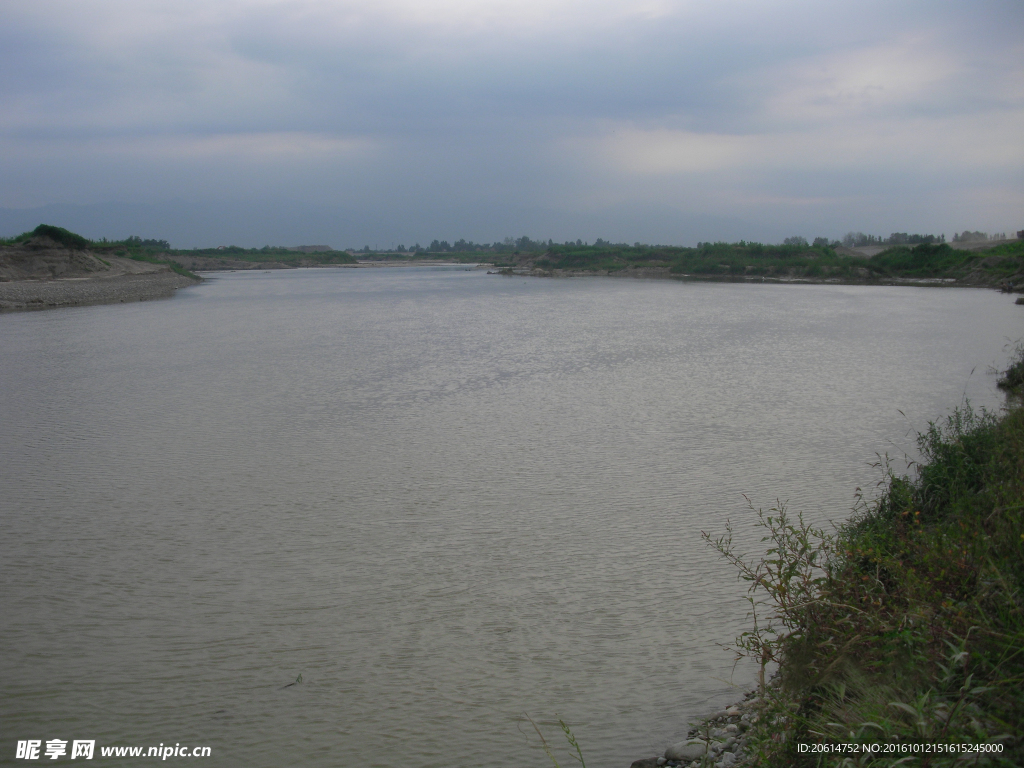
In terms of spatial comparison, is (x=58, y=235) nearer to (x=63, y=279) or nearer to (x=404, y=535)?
(x=63, y=279)

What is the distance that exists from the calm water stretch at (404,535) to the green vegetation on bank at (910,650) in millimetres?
671

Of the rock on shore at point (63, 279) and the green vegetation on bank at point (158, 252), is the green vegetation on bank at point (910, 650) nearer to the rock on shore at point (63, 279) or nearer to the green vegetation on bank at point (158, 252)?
the rock on shore at point (63, 279)

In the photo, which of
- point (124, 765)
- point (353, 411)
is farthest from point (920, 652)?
point (353, 411)

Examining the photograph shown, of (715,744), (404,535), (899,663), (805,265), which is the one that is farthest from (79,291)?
(805,265)

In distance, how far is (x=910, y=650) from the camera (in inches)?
114

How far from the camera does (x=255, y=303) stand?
32.7 meters

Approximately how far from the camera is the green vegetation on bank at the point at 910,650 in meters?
2.45

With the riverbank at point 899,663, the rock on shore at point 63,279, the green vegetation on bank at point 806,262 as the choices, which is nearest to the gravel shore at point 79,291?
the rock on shore at point 63,279

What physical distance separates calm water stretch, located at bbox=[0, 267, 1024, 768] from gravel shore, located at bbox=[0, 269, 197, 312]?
17626 mm

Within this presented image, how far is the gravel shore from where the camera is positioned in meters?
29.3

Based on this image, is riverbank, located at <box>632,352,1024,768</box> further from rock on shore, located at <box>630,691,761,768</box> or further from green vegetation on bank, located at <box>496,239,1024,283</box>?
green vegetation on bank, located at <box>496,239,1024,283</box>

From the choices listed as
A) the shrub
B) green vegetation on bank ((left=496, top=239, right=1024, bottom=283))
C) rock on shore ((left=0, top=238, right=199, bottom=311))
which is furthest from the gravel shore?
green vegetation on bank ((left=496, top=239, right=1024, bottom=283))

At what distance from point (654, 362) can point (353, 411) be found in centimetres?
675

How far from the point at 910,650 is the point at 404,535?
394cm
